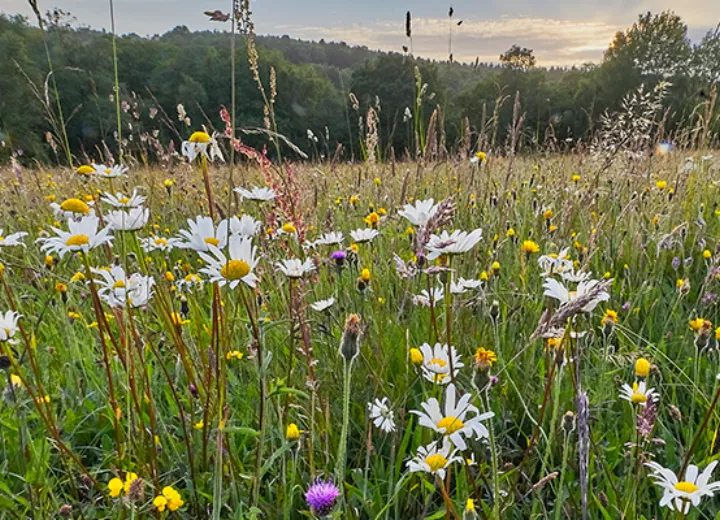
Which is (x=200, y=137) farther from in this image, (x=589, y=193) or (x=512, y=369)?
(x=589, y=193)

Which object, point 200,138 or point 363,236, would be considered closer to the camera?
point 200,138

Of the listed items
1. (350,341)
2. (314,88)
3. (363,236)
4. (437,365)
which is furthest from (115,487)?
(314,88)

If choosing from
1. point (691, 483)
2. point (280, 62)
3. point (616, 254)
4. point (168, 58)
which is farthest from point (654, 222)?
point (280, 62)

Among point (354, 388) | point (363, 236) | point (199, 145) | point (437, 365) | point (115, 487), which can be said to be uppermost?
point (199, 145)

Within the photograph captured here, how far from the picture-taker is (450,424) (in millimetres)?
758

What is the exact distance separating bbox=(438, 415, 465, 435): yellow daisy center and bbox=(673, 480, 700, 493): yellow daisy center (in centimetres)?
32

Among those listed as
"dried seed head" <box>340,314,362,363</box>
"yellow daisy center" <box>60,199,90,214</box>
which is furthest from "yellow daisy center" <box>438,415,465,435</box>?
"yellow daisy center" <box>60,199,90,214</box>

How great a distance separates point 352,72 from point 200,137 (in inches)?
1048

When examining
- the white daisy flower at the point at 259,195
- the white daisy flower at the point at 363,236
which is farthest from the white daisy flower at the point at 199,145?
the white daisy flower at the point at 363,236

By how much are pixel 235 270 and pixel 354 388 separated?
0.73 meters

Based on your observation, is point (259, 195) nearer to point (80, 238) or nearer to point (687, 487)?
point (80, 238)

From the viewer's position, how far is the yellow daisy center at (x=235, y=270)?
0.78 meters

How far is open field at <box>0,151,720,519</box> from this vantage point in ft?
2.74

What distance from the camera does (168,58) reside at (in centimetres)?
2916
